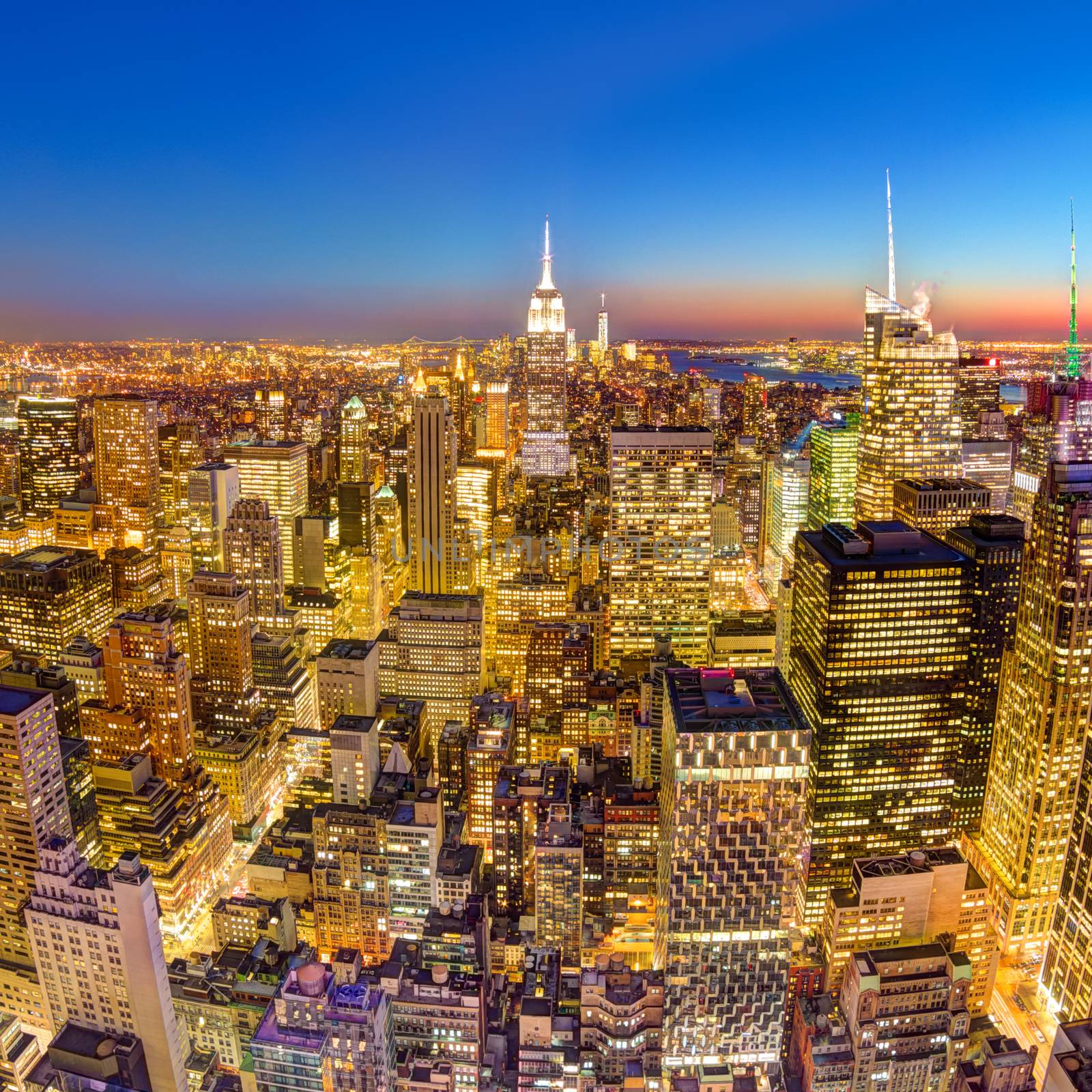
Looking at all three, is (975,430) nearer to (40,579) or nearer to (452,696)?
(452,696)

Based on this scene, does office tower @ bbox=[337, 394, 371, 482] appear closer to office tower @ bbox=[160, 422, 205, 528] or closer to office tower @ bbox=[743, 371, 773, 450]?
office tower @ bbox=[160, 422, 205, 528]

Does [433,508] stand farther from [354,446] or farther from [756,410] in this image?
[756,410]

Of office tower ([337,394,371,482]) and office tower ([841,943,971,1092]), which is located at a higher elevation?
office tower ([337,394,371,482])

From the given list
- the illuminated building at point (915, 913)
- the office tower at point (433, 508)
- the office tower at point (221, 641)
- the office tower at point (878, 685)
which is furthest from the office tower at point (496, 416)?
the illuminated building at point (915, 913)

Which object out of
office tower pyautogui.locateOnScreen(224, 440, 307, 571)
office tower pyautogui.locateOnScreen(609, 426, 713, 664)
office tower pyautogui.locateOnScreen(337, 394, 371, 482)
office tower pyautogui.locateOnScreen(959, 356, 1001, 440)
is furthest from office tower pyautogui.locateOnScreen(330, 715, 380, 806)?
office tower pyautogui.locateOnScreen(959, 356, 1001, 440)

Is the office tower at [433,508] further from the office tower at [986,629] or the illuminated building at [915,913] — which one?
the illuminated building at [915,913]

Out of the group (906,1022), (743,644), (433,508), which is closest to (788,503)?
(743,644)
